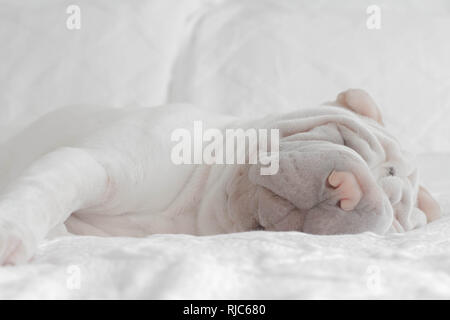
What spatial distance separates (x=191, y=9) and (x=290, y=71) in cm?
53

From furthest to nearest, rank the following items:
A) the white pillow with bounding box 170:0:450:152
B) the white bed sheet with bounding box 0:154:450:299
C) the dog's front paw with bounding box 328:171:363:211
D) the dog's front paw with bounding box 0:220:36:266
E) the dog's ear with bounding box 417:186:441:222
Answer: the white pillow with bounding box 170:0:450:152, the dog's ear with bounding box 417:186:441:222, the dog's front paw with bounding box 328:171:363:211, the dog's front paw with bounding box 0:220:36:266, the white bed sheet with bounding box 0:154:450:299

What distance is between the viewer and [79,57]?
2.32 meters

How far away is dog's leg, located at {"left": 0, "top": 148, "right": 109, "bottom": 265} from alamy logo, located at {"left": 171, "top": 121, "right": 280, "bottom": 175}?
220mm

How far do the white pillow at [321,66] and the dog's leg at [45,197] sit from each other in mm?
1116

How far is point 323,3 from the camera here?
2699mm

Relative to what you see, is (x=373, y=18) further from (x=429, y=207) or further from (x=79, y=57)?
(x=429, y=207)

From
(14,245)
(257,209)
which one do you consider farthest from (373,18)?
(14,245)

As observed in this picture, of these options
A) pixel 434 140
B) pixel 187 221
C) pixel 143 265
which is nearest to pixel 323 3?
pixel 434 140

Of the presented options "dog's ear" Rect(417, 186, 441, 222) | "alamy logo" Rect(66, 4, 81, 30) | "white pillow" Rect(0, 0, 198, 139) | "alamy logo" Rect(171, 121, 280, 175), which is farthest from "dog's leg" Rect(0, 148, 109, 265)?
"alamy logo" Rect(66, 4, 81, 30)

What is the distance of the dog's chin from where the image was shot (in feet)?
3.91

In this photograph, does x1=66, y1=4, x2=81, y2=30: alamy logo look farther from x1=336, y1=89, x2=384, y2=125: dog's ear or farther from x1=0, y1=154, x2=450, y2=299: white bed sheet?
x1=0, y1=154, x2=450, y2=299: white bed sheet

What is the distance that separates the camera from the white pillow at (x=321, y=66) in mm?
2400

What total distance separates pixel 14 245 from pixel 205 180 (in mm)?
688

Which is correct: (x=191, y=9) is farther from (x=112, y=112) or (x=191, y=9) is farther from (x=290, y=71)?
(x=112, y=112)
